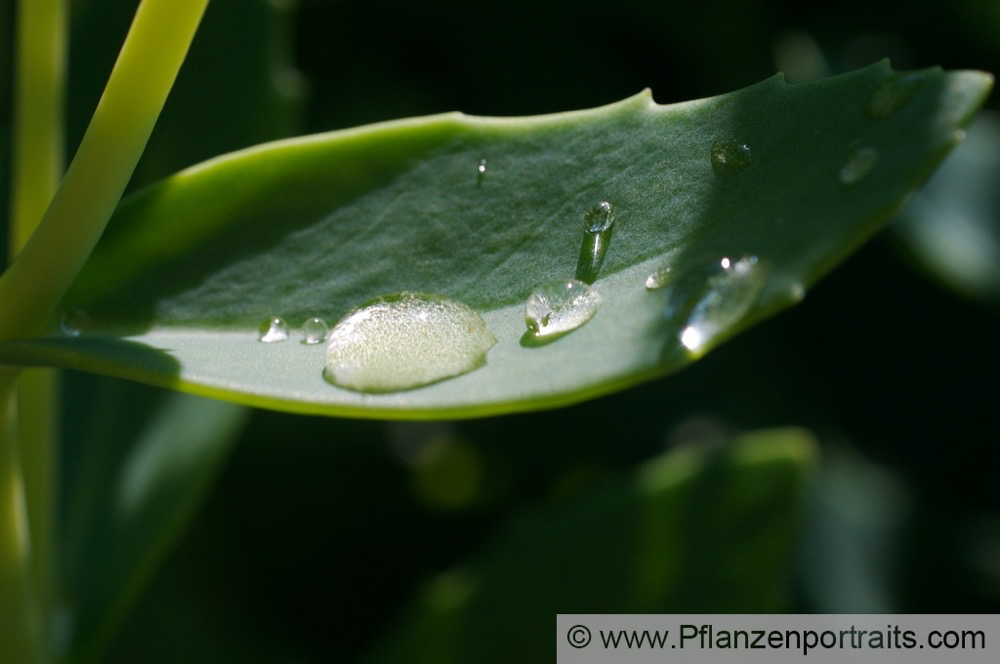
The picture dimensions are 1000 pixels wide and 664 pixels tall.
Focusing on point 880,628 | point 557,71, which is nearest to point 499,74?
point 557,71

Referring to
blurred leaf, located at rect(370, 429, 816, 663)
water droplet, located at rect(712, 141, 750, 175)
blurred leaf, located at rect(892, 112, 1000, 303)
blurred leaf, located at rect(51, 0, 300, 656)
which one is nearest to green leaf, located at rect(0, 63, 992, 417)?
water droplet, located at rect(712, 141, 750, 175)

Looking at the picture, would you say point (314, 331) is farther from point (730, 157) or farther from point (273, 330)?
point (730, 157)

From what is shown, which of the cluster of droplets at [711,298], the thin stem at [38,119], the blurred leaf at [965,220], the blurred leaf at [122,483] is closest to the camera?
the cluster of droplets at [711,298]

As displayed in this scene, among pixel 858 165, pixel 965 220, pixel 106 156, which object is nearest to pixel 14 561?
→ pixel 106 156

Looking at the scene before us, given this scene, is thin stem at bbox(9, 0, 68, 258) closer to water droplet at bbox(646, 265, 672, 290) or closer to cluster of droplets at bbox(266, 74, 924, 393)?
cluster of droplets at bbox(266, 74, 924, 393)

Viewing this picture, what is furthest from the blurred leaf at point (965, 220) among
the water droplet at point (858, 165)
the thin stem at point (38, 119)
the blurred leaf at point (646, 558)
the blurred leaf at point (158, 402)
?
the thin stem at point (38, 119)

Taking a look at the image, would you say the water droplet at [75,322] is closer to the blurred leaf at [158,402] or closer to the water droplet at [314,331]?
the water droplet at [314,331]

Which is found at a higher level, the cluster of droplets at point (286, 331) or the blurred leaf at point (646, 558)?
the blurred leaf at point (646, 558)
